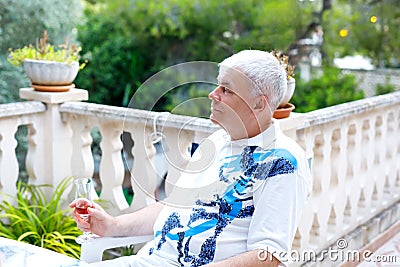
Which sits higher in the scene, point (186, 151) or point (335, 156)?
point (186, 151)

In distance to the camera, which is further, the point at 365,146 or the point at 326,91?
the point at 326,91

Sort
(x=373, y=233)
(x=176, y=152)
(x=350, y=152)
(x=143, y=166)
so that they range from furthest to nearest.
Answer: (x=373, y=233) < (x=350, y=152) < (x=143, y=166) < (x=176, y=152)

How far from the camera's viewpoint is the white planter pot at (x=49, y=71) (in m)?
3.24

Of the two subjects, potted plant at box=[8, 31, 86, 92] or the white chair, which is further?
potted plant at box=[8, 31, 86, 92]

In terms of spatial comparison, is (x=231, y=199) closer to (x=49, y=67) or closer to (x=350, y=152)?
(x=49, y=67)

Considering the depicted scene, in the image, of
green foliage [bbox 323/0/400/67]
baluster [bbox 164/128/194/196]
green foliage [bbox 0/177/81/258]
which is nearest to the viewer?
baluster [bbox 164/128/194/196]

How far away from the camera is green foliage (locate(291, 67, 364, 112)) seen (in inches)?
304

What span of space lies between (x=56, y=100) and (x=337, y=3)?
20.1ft

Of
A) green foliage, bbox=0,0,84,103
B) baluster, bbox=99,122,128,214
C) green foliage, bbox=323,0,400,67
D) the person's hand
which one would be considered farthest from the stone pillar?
green foliage, bbox=323,0,400,67

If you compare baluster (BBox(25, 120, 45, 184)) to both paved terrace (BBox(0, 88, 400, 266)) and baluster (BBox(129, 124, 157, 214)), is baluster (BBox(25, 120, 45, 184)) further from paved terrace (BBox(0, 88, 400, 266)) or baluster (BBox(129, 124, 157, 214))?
baluster (BBox(129, 124, 157, 214))

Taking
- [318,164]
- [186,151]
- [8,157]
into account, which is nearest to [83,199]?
[186,151]

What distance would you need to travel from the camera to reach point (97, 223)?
212cm

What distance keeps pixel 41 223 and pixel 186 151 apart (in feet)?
2.75

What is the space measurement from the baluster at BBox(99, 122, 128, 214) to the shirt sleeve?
1.44 m
